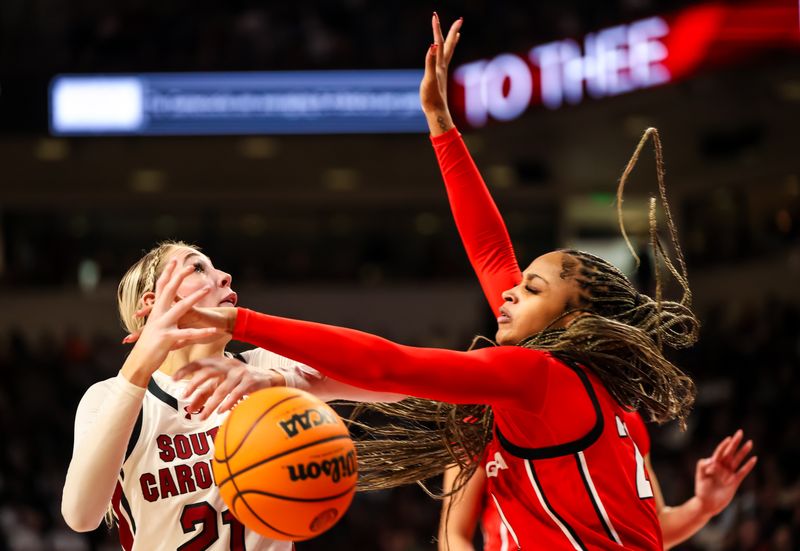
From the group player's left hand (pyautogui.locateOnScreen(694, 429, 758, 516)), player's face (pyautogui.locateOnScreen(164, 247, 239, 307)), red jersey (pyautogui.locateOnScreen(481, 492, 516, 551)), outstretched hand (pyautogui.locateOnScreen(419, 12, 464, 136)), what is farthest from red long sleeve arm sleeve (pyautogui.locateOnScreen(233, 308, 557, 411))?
player's left hand (pyautogui.locateOnScreen(694, 429, 758, 516))

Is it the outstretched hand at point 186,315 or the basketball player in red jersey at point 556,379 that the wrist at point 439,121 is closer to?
the basketball player in red jersey at point 556,379

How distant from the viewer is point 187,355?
3404 millimetres

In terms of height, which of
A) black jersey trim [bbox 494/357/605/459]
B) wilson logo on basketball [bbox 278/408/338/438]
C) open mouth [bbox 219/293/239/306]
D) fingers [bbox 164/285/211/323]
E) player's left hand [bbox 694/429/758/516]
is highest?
fingers [bbox 164/285/211/323]

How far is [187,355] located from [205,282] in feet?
1.07

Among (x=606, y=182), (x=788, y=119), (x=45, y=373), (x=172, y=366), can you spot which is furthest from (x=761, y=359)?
(x=172, y=366)

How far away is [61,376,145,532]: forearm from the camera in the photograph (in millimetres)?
2912

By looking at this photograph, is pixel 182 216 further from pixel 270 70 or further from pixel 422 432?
pixel 422 432

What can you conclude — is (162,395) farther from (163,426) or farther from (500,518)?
(500,518)

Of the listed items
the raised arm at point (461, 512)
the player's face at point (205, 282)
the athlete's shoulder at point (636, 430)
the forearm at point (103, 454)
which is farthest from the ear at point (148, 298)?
the athlete's shoulder at point (636, 430)

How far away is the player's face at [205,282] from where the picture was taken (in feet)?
10.4

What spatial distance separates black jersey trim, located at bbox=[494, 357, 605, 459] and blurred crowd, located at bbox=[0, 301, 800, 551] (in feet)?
17.9

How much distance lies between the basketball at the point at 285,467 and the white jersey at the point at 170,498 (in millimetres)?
382

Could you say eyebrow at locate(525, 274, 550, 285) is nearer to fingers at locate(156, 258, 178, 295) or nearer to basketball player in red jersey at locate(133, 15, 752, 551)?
basketball player in red jersey at locate(133, 15, 752, 551)

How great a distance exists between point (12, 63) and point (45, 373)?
11.3 feet
